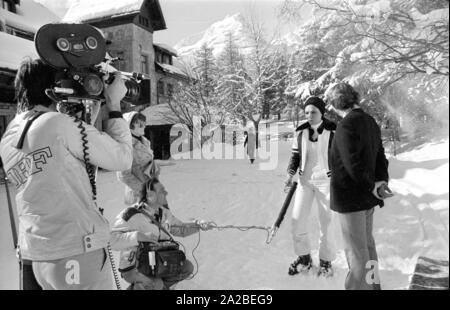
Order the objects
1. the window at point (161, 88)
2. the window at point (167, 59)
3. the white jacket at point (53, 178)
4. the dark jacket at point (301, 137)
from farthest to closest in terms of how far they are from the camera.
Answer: the window at point (161, 88) < the window at point (167, 59) < the dark jacket at point (301, 137) < the white jacket at point (53, 178)

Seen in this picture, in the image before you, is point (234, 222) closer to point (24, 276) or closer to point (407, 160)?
point (407, 160)

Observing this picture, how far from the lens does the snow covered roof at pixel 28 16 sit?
185cm

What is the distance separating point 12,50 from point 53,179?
1.11 m

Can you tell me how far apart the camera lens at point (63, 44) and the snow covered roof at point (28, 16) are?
886 millimetres

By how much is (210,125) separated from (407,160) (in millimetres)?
2702

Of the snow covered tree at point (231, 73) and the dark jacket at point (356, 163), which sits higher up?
the snow covered tree at point (231, 73)

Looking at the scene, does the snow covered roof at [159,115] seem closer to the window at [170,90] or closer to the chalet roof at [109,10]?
the window at [170,90]

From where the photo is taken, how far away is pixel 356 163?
143 cm

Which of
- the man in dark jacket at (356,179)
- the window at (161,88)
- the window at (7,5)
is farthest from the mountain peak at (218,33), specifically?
the window at (7,5)

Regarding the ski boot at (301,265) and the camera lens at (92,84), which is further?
the ski boot at (301,265)

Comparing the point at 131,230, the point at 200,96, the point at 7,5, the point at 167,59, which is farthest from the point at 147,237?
the point at 200,96
